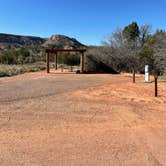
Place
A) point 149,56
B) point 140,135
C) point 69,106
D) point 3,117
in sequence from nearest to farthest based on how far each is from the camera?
point 140,135
point 3,117
point 69,106
point 149,56

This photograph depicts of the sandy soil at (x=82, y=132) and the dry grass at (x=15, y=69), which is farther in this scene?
the dry grass at (x=15, y=69)

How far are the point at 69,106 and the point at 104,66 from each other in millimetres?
20474

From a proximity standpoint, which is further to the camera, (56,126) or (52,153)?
(56,126)

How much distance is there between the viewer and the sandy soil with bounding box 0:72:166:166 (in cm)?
417

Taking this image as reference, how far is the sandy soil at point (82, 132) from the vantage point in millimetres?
4172

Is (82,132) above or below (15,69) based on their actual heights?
below

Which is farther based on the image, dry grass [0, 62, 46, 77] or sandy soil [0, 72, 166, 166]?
dry grass [0, 62, 46, 77]

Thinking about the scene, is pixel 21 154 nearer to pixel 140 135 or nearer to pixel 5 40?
pixel 140 135

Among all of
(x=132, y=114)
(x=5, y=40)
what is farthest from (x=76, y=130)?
(x=5, y=40)

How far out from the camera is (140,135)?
17.6ft

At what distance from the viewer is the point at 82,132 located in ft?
18.3

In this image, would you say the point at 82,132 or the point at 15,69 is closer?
the point at 82,132

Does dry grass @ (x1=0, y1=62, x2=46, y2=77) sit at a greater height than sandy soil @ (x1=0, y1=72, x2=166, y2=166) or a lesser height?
greater

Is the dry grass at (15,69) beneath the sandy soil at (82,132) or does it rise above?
above
